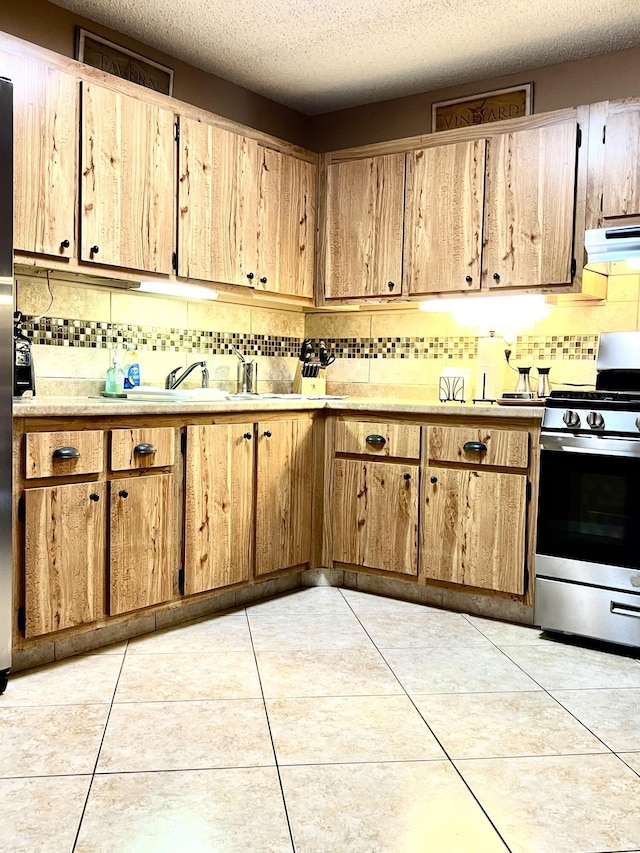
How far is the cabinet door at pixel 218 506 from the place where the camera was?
304cm

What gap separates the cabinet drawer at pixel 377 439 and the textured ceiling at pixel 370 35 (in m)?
1.68

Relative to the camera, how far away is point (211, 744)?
6.81 feet

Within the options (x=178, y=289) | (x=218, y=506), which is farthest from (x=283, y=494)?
(x=178, y=289)

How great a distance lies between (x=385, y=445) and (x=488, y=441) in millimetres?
490

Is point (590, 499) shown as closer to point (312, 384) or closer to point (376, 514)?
point (376, 514)

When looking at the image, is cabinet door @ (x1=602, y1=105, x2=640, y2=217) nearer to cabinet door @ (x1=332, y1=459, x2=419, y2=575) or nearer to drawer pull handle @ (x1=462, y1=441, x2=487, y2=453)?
drawer pull handle @ (x1=462, y1=441, x2=487, y2=453)

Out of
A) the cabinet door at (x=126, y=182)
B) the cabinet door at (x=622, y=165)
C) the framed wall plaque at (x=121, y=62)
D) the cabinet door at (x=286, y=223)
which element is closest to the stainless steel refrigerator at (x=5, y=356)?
the cabinet door at (x=126, y=182)

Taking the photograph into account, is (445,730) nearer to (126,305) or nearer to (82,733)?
(82,733)

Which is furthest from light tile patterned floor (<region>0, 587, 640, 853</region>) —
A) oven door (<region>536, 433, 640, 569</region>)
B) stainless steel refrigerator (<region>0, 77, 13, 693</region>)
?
oven door (<region>536, 433, 640, 569</region>)

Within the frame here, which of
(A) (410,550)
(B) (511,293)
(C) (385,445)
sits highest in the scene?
(B) (511,293)

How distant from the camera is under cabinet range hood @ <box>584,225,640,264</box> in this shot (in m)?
3.07

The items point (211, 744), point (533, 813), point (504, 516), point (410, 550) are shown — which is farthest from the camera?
point (410, 550)

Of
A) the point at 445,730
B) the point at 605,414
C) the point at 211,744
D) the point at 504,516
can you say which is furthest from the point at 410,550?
the point at 211,744

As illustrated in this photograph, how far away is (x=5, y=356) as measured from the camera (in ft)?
7.62
